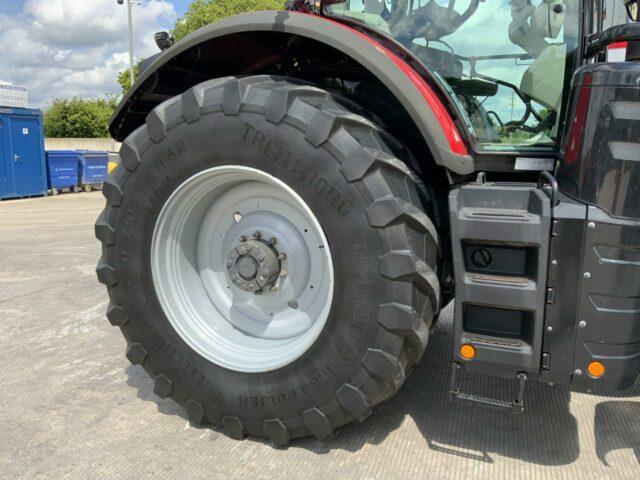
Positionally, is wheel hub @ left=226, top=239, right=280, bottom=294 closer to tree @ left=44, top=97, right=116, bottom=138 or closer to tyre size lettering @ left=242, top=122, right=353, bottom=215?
tyre size lettering @ left=242, top=122, right=353, bottom=215

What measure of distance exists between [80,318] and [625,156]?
141 inches

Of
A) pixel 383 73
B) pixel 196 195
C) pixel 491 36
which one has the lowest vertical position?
pixel 196 195

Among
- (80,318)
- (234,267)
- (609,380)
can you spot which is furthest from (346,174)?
(80,318)

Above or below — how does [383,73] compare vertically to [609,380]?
above

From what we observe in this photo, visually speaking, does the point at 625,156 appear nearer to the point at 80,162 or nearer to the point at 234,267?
the point at 234,267

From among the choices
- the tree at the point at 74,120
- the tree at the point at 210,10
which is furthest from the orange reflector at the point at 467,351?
the tree at the point at 74,120

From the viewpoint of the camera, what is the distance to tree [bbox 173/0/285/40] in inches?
1060

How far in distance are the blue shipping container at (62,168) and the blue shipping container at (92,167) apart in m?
0.16

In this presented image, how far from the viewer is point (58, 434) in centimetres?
237

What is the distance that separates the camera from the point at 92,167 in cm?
1492

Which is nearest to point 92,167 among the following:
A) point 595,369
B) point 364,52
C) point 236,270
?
point 236,270

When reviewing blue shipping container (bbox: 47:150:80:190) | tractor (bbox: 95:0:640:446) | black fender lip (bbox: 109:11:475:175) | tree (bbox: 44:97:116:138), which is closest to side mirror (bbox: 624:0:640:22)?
tractor (bbox: 95:0:640:446)

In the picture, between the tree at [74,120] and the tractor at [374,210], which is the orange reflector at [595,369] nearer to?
the tractor at [374,210]

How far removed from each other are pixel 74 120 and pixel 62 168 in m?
16.7
